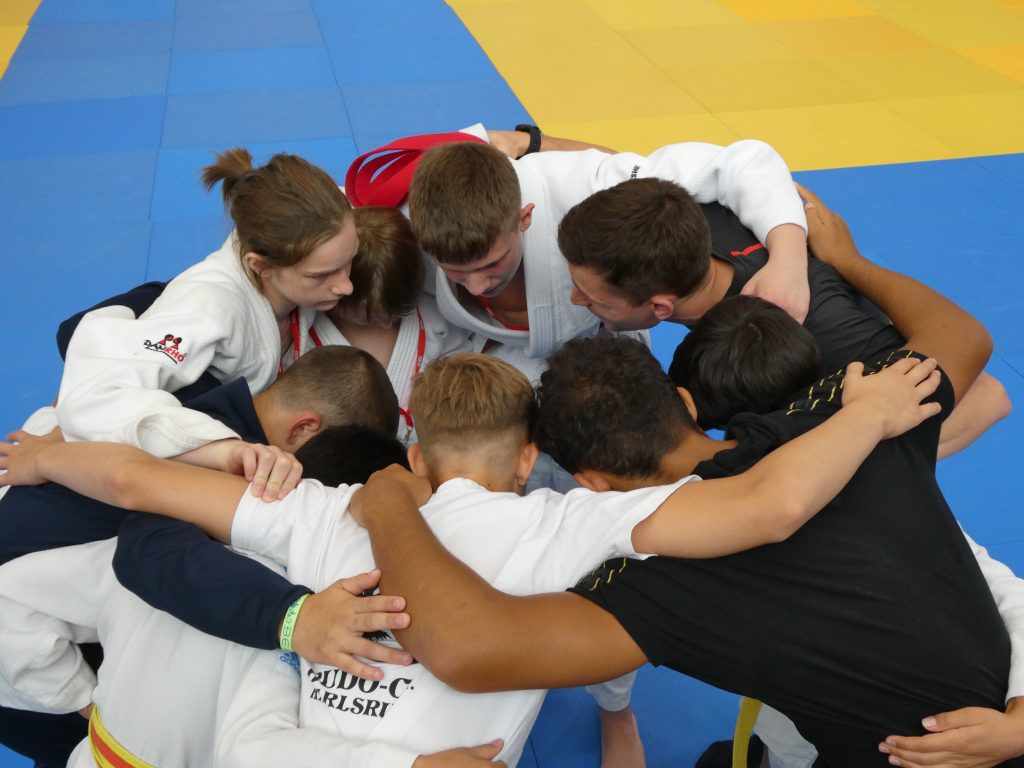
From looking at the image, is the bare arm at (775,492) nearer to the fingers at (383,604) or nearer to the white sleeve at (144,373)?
the fingers at (383,604)

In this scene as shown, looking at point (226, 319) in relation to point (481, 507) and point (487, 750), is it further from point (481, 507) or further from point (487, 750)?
point (487, 750)

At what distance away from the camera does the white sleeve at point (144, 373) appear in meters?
2.14

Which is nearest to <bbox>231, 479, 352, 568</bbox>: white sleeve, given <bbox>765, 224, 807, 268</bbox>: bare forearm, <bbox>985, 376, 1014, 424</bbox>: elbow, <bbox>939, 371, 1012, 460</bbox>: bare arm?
<bbox>765, 224, 807, 268</bbox>: bare forearm

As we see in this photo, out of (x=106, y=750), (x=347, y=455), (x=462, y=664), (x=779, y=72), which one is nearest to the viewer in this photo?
(x=462, y=664)

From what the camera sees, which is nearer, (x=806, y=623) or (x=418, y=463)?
(x=806, y=623)

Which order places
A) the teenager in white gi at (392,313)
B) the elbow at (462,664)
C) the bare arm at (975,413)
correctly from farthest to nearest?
the teenager in white gi at (392,313)
the bare arm at (975,413)
the elbow at (462,664)

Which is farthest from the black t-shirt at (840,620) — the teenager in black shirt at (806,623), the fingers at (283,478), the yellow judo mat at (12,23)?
the yellow judo mat at (12,23)

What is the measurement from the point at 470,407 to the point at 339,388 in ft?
1.73

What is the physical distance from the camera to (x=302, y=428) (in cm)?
240

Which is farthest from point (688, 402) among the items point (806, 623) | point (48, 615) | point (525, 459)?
point (48, 615)

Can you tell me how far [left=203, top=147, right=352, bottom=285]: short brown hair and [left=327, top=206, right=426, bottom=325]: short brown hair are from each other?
0.15 metres

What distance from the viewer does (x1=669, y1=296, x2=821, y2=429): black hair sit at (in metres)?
2.07

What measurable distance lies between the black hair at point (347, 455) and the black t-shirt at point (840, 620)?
66cm

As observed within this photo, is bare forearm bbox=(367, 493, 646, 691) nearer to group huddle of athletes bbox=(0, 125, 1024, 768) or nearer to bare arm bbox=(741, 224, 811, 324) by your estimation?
group huddle of athletes bbox=(0, 125, 1024, 768)
